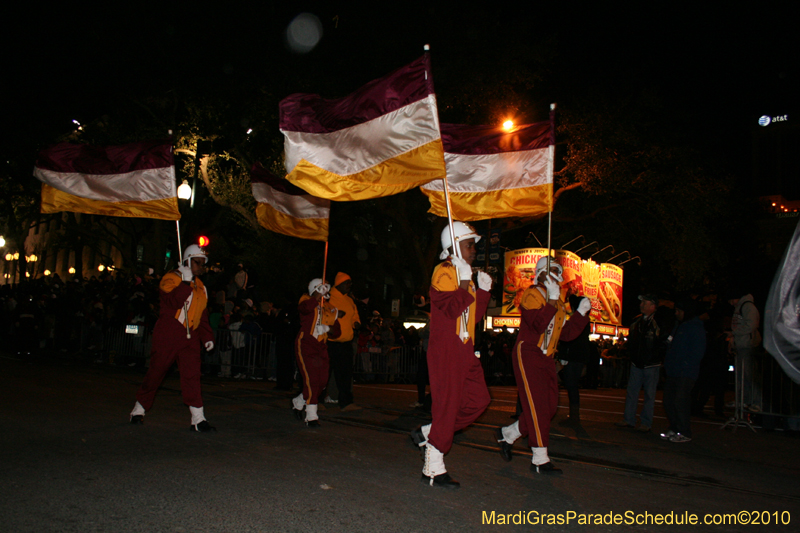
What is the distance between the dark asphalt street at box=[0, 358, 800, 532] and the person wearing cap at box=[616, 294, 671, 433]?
423 millimetres

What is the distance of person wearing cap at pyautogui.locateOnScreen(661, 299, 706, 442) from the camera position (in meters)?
8.41

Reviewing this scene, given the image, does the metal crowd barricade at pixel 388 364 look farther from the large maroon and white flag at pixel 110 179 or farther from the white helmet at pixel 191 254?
the white helmet at pixel 191 254

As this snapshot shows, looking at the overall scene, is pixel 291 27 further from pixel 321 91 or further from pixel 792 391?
pixel 792 391

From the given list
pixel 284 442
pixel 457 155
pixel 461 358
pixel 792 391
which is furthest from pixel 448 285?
pixel 792 391

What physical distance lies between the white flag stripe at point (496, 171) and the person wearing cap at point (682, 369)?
292 cm

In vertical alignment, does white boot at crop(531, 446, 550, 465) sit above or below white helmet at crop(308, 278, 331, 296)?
below

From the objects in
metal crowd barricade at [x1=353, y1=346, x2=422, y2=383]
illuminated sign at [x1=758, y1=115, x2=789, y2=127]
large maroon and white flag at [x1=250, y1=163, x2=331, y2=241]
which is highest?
illuminated sign at [x1=758, y1=115, x2=789, y2=127]

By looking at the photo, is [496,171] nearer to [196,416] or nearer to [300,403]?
[300,403]

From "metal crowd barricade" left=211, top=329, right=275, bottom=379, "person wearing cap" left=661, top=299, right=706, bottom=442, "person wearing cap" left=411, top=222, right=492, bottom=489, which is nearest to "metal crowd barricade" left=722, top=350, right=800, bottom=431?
"person wearing cap" left=661, top=299, right=706, bottom=442

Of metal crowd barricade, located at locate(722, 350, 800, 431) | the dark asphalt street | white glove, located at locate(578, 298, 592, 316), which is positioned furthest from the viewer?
metal crowd barricade, located at locate(722, 350, 800, 431)

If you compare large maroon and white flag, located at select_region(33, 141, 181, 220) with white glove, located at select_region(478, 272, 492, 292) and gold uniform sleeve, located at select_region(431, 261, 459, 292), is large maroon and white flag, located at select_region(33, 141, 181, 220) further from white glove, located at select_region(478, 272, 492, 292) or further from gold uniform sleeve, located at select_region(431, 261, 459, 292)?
white glove, located at select_region(478, 272, 492, 292)

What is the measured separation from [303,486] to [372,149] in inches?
125

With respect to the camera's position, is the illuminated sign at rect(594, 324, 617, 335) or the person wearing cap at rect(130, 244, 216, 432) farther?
the illuminated sign at rect(594, 324, 617, 335)

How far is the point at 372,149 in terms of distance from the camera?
641cm
